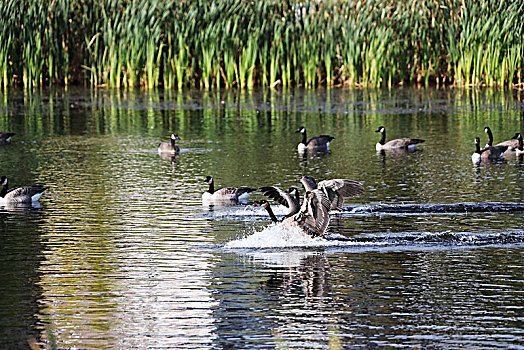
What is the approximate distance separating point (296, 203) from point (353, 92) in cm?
1949

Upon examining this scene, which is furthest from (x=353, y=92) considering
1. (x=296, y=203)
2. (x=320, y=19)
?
(x=296, y=203)

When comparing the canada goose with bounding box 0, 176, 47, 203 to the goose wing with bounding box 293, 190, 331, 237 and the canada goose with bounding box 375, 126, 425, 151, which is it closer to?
the goose wing with bounding box 293, 190, 331, 237

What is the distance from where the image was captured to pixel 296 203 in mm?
11953

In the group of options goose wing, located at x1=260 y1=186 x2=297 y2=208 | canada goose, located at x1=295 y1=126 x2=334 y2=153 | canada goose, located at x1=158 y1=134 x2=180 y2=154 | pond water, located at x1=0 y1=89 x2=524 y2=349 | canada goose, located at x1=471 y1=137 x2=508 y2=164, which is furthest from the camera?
canada goose, located at x1=295 y1=126 x2=334 y2=153

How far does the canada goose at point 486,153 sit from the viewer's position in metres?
18.1

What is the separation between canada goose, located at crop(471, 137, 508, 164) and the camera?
18094mm

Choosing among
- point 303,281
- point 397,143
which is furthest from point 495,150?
point 303,281

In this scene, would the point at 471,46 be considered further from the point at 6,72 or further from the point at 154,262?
the point at 154,262

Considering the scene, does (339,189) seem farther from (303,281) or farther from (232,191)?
(303,281)

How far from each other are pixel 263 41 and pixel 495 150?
14.3 metres

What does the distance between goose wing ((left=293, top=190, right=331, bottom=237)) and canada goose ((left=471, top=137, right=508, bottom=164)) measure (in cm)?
713

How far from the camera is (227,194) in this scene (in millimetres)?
14281

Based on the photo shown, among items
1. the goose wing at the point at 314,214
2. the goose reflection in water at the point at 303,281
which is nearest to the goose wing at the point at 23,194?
the goose wing at the point at 314,214

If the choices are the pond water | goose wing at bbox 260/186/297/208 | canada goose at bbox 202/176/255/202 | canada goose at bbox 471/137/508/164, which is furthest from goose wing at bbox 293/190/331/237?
canada goose at bbox 471/137/508/164
